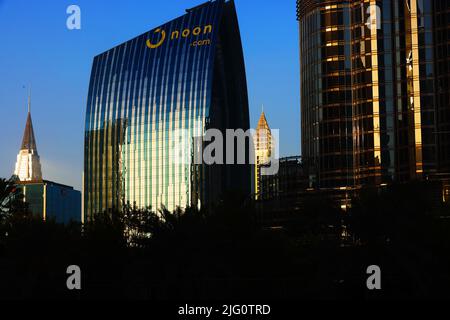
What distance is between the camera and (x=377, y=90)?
527 feet

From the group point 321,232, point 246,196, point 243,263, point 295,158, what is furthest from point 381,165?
point 243,263

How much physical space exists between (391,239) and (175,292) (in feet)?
63.9

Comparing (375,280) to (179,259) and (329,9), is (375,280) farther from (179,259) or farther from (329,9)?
(329,9)

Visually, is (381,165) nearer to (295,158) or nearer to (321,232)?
(295,158)

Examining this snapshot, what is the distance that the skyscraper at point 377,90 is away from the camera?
511ft

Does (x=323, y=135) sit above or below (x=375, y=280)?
above

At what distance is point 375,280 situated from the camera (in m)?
65.6

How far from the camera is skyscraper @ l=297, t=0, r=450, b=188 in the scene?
15562cm

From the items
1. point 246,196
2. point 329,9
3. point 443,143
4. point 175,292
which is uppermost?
point 329,9

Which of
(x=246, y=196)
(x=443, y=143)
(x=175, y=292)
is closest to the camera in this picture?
(x=175, y=292)
